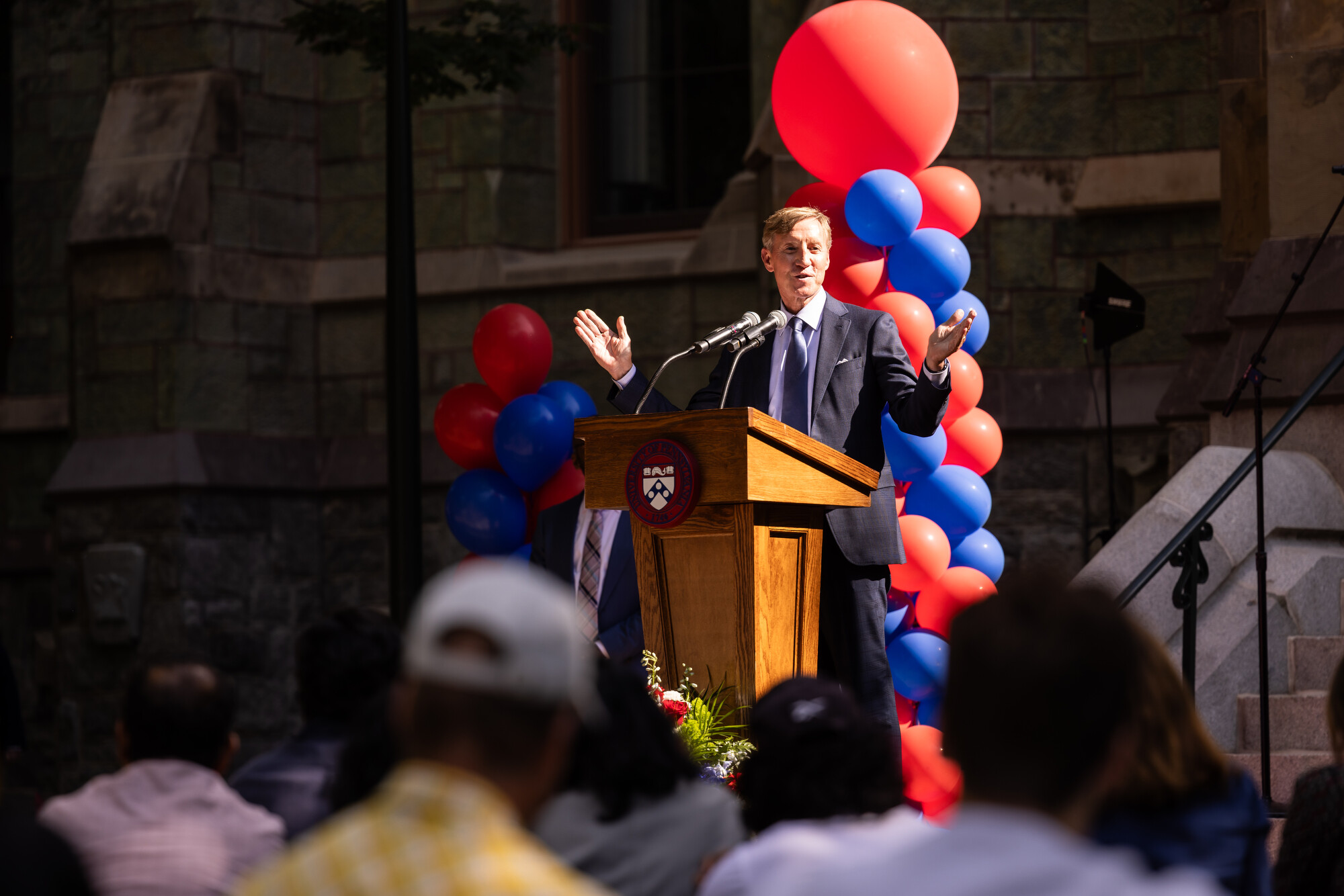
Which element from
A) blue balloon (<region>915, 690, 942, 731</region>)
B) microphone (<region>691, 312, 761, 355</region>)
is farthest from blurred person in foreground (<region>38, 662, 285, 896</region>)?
blue balloon (<region>915, 690, 942, 731</region>)

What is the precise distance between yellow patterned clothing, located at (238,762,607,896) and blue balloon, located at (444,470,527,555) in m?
5.94

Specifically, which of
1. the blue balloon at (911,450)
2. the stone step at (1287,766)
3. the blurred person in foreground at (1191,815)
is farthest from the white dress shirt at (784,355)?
the blurred person in foreground at (1191,815)

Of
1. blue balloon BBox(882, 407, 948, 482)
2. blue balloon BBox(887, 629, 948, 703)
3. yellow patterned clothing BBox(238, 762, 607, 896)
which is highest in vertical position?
blue balloon BBox(882, 407, 948, 482)

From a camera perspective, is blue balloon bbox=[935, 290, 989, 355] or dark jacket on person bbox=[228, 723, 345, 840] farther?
blue balloon bbox=[935, 290, 989, 355]

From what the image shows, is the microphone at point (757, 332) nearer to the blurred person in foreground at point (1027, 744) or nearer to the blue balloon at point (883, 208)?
the blue balloon at point (883, 208)

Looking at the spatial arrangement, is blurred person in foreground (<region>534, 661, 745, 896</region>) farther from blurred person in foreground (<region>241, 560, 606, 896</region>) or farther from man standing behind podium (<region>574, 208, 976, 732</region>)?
man standing behind podium (<region>574, 208, 976, 732</region>)

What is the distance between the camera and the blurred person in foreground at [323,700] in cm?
283

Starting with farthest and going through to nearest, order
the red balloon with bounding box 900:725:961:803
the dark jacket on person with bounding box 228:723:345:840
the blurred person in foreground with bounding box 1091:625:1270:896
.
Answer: the red balloon with bounding box 900:725:961:803
the dark jacket on person with bounding box 228:723:345:840
the blurred person in foreground with bounding box 1091:625:1270:896

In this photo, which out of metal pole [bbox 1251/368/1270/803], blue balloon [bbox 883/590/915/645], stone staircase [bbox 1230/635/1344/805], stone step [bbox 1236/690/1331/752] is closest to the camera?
metal pole [bbox 1251/368/1270/803]

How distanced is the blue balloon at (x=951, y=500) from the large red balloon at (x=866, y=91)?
3.85 feet

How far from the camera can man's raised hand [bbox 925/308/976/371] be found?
452cm

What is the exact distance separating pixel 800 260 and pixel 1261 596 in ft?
6.39

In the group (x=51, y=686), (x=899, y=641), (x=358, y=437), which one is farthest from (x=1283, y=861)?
(x=51, y=686)

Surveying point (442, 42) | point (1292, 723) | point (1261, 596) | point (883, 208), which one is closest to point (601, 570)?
point (883, 208)
